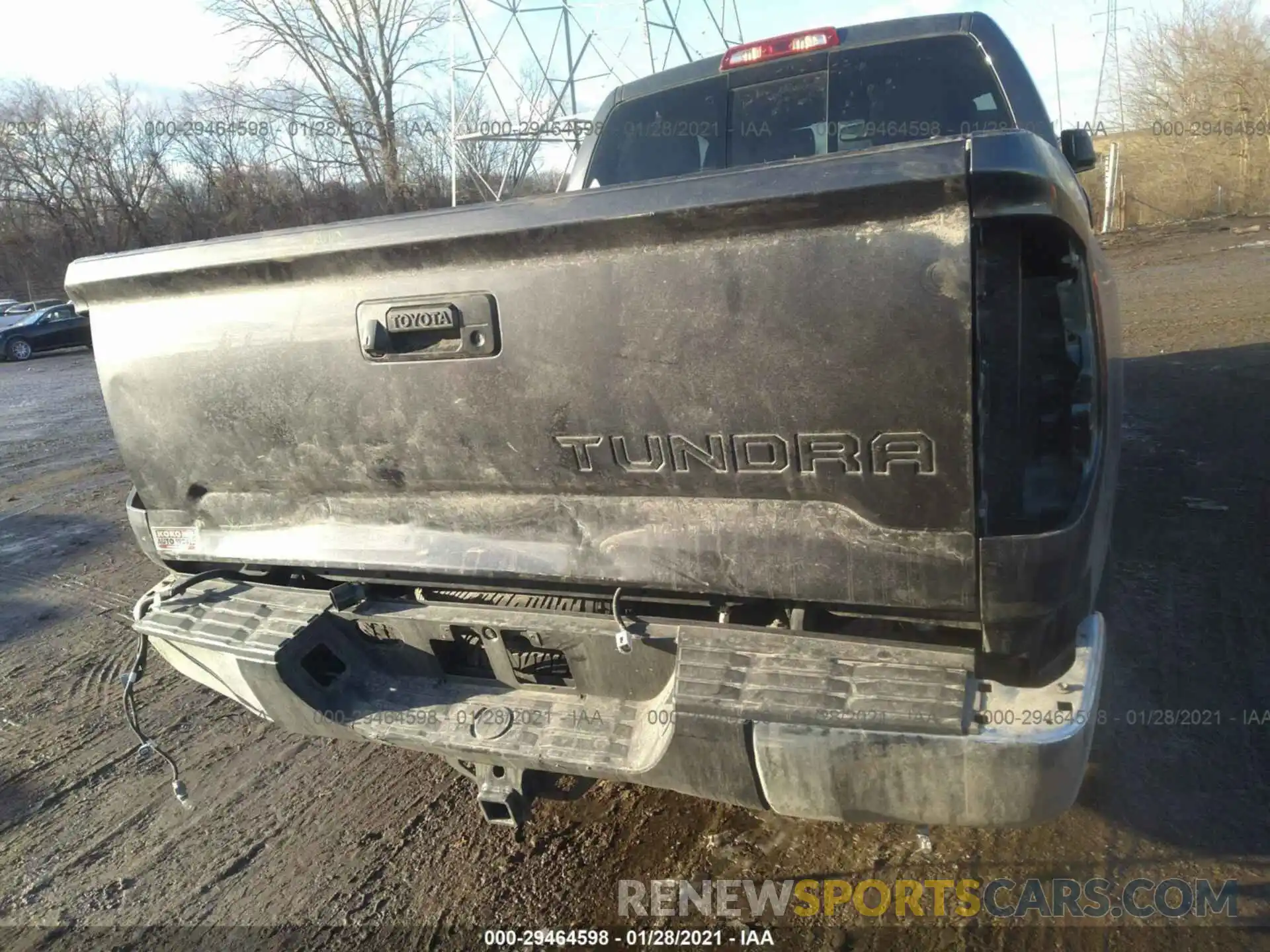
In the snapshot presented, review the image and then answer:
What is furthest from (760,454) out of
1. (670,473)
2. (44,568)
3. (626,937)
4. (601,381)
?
(44,568)

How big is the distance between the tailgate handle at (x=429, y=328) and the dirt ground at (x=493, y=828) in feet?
5.21

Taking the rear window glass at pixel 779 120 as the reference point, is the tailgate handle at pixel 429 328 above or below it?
below

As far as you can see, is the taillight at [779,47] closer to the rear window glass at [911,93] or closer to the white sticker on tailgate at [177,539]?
the rear window glass at [911,93]

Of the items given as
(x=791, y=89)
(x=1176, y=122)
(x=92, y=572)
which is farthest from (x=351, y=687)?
(x=1176, y=122)

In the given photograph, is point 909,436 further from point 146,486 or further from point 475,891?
point 146,486

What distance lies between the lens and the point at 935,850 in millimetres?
2570

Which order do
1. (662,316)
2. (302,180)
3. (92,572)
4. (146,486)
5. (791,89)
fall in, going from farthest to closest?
1. (302,180)
2. (92,572)
3. (791,89)
4. (146,486)
5. (662,316)

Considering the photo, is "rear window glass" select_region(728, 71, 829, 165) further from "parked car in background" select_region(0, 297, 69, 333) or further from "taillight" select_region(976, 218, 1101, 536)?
"parked car in background" select_region(0, 297, 69, 333)

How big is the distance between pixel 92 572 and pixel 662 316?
210 inches

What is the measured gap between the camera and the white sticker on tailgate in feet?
9.12

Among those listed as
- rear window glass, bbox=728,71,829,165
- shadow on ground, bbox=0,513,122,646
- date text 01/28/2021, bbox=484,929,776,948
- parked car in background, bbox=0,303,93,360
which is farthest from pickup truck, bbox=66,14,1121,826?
parked car in background, bbox=0,303,93,360

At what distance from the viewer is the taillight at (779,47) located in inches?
142

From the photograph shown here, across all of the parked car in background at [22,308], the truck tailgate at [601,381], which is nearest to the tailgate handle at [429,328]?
the truck tailgate at [601,381]

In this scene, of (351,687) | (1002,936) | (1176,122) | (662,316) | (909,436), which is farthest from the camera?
(1176,122)
